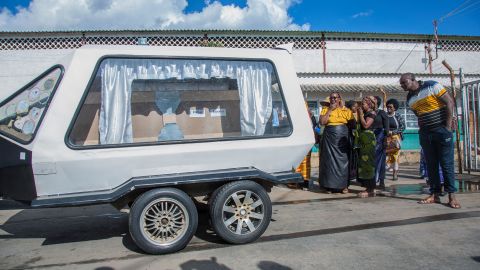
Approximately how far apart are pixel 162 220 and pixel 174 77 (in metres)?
1.50

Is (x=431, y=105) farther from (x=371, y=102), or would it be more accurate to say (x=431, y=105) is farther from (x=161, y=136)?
(x=161, y=136)

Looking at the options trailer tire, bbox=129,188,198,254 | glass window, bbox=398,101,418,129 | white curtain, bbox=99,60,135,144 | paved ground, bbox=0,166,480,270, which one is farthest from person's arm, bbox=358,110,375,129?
glass window, bbox=398,101,418,129

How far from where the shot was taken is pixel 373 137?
6910 mm

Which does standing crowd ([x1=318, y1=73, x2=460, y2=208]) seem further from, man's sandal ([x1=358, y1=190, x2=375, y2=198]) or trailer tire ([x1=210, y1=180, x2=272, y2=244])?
trailer tire ([x1=210, y1=180, x2=272, y2=244])

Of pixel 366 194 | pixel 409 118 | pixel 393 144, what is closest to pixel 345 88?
pixel 409 118

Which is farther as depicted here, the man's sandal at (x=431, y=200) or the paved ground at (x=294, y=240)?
the man's sandal at (x=431, y=200)

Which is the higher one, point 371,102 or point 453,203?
point 371,102

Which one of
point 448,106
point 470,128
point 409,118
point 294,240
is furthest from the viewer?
point 409,118

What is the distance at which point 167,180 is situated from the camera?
3898 millimetres

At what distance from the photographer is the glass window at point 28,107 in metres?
3.81

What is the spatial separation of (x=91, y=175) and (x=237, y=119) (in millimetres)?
1653

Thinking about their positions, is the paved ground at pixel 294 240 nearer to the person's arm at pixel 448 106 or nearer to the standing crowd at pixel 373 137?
the standing crowd at pixel 373 137

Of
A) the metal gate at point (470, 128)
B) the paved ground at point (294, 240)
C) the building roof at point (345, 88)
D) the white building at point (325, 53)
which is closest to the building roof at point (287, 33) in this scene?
the white building at point (325, 53)

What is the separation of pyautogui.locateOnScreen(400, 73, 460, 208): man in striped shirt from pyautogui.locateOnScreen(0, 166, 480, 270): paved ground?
0.41 meters
